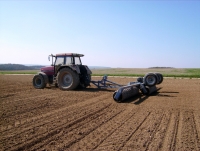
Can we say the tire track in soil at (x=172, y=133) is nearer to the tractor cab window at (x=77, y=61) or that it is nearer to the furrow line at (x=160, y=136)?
the furrow line at (x=160, y=136)

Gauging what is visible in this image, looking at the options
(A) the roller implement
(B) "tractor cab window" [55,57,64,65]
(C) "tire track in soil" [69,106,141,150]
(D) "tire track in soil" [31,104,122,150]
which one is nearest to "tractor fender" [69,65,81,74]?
(A) the roller implement

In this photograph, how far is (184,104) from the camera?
24.8ft

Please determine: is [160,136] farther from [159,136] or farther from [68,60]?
[68,60]

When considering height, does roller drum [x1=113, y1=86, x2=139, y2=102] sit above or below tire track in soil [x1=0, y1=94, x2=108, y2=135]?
above

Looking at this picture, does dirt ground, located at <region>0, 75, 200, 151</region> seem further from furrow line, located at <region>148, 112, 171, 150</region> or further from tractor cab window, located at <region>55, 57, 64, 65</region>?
tractor cab window, located at <region>55, 57, 64, 65</region>

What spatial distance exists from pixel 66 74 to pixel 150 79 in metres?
4.47

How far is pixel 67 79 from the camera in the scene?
455 inches

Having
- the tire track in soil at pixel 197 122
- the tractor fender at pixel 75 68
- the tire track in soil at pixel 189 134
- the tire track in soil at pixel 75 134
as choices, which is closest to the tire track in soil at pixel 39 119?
the tire track in soil at pixel 75 134

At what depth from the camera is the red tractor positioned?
11203 millimetres

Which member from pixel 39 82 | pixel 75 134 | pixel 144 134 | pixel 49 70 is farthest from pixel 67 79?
pixel 144 134

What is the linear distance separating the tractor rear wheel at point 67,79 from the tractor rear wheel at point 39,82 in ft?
4.06

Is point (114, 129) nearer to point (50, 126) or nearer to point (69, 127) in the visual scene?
point (69, 127)

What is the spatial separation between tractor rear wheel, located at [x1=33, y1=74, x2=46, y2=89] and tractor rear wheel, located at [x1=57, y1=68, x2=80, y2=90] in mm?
Answer: 1238

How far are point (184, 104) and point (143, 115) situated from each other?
7.96ft
